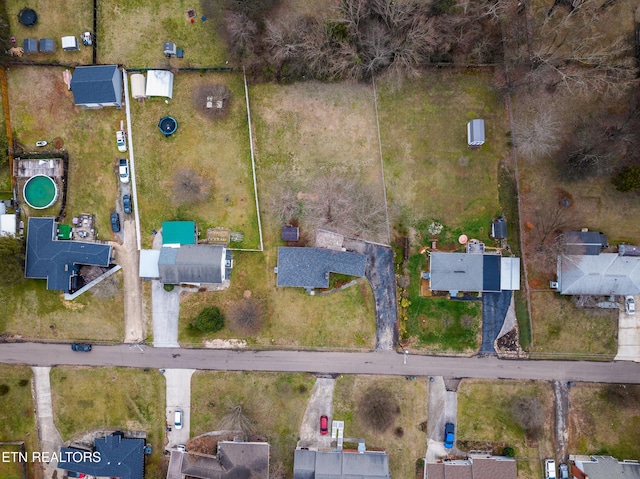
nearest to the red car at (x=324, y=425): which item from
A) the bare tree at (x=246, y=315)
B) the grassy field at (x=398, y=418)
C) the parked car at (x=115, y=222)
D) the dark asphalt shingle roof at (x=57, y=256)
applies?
the grassy field at (x=398, y=418)

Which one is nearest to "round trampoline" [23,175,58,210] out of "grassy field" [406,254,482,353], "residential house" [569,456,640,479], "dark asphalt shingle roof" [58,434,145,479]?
"dark asphalt shingle roof" [58,434,145,479]

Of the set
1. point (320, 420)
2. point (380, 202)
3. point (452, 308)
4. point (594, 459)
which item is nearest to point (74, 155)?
point (380, 202)

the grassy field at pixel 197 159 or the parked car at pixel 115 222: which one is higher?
the grassy field at pixel 197 159

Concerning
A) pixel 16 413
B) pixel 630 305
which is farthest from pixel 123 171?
pixel 630 305

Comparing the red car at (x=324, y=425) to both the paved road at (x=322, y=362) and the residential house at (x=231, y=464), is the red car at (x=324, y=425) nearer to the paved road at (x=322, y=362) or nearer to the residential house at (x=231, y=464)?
the paved road at (x=322, y=362)

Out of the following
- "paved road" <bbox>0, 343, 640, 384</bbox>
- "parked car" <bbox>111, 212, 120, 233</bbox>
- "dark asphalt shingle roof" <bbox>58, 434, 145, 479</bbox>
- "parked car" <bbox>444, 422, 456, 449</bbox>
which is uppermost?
"parked car" <bbox>111, 212, 120, 233</bbox>

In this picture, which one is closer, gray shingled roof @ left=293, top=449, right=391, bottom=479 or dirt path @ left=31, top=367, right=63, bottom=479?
gray shingled roof @ left=293, top=449, right=391, bottom=479

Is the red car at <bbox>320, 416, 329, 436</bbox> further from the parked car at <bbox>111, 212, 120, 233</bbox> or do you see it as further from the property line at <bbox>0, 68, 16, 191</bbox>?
the property line at <bbox>0, 68, 16, 191</bbox>
